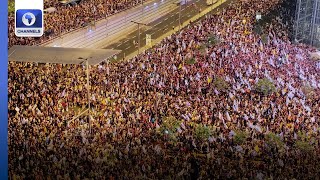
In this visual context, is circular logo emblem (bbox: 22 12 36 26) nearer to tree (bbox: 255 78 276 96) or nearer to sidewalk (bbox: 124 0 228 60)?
sidewalk (bbox: 124 0 228 60)

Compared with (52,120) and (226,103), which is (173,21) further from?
(52,120)

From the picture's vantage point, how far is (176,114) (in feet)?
24.6

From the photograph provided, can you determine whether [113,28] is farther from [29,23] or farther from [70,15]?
[29,23]

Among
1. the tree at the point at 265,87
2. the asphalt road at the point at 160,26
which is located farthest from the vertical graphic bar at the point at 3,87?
the tree at the point at 265,87

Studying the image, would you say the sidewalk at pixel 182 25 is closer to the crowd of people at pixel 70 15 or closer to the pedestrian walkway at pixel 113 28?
the pedestrian walkway at pixel 113 28

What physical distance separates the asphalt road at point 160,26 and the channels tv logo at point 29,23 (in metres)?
0.74

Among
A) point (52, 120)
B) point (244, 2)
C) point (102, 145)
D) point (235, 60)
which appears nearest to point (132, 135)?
point (102, 145)

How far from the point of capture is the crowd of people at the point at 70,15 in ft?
24.6

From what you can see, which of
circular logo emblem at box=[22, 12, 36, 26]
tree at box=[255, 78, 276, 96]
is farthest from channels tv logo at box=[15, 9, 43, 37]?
tree at box=[255, 78, 276, 96]

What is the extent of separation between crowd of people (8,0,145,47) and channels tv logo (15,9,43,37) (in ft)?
0.19

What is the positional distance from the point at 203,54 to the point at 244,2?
78 cm

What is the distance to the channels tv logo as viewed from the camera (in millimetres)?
7285

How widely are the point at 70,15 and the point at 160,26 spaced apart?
0.95 meters

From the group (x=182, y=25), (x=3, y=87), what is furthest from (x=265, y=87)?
(x=3, y=87)
